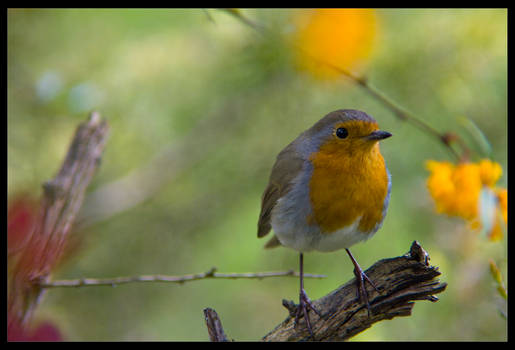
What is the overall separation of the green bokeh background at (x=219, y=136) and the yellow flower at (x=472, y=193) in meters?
0.70

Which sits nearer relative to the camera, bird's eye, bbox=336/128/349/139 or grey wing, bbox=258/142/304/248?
bird's eye, bbox=336/128/349/139

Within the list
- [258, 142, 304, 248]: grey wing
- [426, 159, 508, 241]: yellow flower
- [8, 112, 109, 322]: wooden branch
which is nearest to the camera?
[8, 112, 109, 322]: wooden branch

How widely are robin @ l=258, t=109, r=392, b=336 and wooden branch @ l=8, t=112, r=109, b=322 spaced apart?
93 centimetres

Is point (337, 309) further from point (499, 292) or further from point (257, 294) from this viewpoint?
point (257, 294)

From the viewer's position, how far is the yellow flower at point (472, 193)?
2170 mm

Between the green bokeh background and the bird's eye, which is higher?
the green bokeh background

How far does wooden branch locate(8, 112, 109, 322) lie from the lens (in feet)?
5.51

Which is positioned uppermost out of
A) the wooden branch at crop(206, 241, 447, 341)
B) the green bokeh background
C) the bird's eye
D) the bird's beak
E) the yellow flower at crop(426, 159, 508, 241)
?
the green bokeh background

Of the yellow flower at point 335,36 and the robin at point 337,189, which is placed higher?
the yellow flower at point 335,36

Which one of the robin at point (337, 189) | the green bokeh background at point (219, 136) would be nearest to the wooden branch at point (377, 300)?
the robin at point (337, 189)

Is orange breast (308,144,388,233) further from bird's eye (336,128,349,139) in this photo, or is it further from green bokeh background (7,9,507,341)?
green bokeh background (7,9,507,341)

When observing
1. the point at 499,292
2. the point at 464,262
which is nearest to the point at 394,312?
the point at 499,292

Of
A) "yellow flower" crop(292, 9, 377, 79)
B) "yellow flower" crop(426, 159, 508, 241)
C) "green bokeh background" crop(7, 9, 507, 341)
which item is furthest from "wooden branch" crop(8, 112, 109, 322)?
"yellow flower" crop(426, 159, 508, 241)

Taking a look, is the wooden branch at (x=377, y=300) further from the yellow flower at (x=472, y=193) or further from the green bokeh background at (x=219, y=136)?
the green bokeh background at (x=219, y=136)
